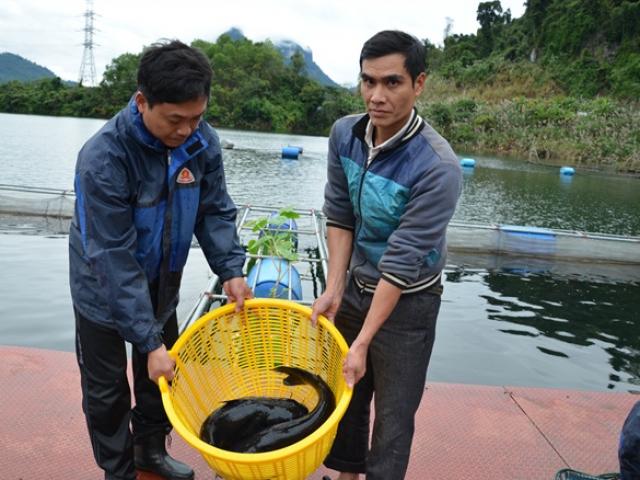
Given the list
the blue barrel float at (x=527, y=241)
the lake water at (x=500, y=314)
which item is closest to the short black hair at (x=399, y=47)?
the lake water at (x=500, y=314)

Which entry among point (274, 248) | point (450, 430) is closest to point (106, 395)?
point (450, 430)

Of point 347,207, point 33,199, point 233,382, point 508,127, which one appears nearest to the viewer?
point 347,207

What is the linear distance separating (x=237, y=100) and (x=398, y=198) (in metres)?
64.9

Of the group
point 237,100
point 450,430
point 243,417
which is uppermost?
point 237,100

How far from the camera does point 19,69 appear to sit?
18200cm

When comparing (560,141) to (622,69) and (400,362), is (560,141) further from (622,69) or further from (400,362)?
(400,362)

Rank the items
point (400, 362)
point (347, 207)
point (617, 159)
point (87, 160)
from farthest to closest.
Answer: point (617, 159) < point (347, 207) < point (400, 362) < point (87, 160)

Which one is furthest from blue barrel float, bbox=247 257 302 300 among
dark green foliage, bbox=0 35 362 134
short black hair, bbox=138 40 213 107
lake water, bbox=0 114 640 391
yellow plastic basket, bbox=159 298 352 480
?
dark green foliage, bbox=0 35 362 134

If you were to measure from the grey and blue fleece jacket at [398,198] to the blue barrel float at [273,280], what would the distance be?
3.03 m

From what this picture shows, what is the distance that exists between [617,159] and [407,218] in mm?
36928

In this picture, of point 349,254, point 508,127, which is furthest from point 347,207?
point 508,127

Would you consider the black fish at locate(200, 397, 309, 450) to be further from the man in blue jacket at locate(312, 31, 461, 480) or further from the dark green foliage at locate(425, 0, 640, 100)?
the dark green foliage at locate(425, 0, 640, 100)

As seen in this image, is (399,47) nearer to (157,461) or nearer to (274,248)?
(157,461)

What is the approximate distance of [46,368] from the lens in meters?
3.31
